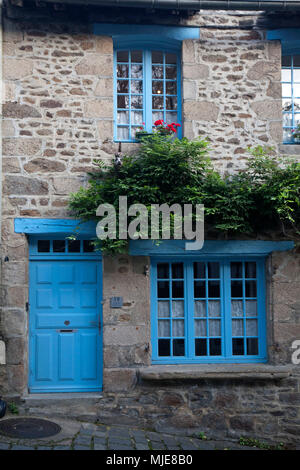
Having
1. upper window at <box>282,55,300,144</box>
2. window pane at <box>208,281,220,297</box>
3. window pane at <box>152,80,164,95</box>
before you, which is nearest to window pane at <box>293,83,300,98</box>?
upper window at <box>282,55,300,144</box>

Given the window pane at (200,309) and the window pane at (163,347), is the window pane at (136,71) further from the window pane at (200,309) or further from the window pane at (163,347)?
the window pane at (163,347)

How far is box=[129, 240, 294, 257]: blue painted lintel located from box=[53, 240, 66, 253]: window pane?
3.58 feet

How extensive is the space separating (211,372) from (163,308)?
1.07 metres

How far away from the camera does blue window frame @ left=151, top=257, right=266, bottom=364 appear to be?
6.46 meters

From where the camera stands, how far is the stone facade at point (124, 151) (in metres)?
6.13

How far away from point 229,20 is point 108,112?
2.24 meters

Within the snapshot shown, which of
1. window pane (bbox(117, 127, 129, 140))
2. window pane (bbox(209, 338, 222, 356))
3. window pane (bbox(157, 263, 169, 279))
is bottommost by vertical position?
window pane (bbox(209, 338, 222, 356))

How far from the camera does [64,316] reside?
635 centimetres

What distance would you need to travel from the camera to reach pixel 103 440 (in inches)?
211

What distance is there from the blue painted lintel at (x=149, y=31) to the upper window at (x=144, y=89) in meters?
0.26

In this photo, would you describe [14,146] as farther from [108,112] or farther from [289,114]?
[289,114]

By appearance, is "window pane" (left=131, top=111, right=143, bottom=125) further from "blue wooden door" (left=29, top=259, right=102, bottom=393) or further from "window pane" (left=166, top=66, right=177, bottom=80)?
"blue wooden door" (left=29, top=259, right=102, bottom=393)

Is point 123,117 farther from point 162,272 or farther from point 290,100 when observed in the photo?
point 290,100
